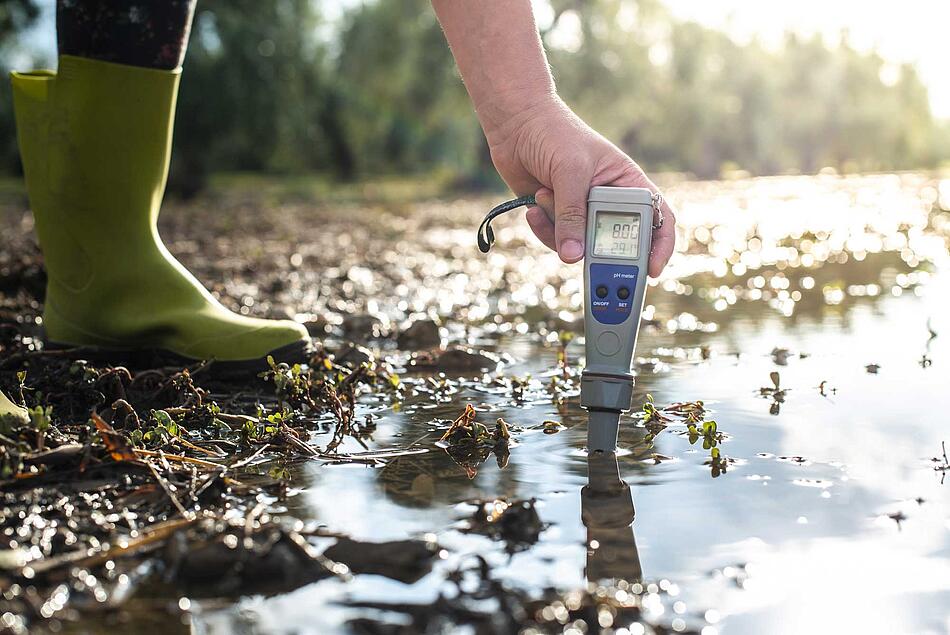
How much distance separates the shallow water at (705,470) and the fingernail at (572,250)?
0.44 metres

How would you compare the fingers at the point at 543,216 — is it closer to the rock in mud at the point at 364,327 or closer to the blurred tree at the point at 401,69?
the rock in mud at the point at 364,327

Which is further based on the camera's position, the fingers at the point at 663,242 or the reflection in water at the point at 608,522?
the fingers at the point at 663,242

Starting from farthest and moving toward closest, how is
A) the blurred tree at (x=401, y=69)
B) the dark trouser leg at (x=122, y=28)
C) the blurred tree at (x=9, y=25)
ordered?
the blurred tree at (x=401, y=69), the blurred tree at (x=9, y=25), the dark trouser leg at (x=122, y=28)

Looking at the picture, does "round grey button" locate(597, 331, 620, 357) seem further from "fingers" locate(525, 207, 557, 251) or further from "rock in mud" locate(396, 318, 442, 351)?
"rock in mud" locate(396, 318, 442, 351)

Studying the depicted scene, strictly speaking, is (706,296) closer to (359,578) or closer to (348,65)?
(359,578)

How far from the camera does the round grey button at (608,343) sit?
7.12ft

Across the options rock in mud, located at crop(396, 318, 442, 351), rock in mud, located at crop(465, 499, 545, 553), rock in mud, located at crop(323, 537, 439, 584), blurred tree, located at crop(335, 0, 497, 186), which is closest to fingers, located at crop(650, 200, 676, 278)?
rock in mud, located at crop(465, 499, 545, 553)

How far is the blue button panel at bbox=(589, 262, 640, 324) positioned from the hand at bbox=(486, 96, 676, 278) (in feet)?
0.16

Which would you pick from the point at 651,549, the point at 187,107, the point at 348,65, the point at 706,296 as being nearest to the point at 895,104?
the point at 348,65

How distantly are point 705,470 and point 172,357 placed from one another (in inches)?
66.8

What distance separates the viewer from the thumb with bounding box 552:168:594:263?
216 centimetres

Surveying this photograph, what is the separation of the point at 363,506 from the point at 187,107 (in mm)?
17083

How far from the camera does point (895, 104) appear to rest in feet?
166

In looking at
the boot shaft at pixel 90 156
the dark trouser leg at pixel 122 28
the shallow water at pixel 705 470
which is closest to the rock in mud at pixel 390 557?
the shallow water at pixel 705 470
